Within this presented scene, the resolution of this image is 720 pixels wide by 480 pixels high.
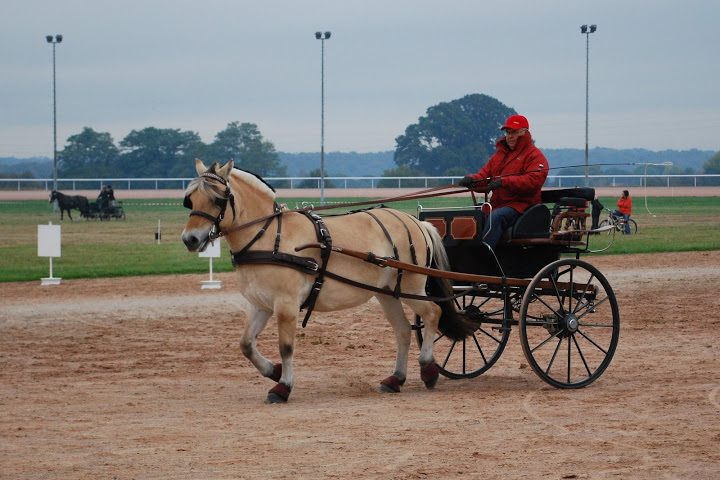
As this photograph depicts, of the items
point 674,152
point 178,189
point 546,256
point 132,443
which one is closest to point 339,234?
point 546,256

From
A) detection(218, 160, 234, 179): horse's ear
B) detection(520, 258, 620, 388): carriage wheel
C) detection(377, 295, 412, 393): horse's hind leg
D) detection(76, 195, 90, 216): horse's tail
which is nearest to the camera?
detection(218, 160, 234, 179): horse's ear

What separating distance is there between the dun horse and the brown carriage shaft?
0.38ft

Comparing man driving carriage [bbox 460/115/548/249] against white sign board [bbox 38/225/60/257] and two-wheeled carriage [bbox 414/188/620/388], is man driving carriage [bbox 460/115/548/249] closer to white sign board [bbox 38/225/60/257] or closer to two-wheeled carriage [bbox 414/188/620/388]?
two-wheeled carriage [bbox 414/188/620/388]

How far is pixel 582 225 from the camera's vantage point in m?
9.29

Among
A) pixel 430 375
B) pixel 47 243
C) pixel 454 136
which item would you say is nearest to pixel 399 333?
pixel 430 375

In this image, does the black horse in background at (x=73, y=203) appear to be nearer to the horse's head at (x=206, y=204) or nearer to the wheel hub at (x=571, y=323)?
the horse's head at (x=206, y=204)

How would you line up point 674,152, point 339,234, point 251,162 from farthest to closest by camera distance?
1. point 674,152
2. point 251,162
3. point 339,234

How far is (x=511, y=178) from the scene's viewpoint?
8938 mm

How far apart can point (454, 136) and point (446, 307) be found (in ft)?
180

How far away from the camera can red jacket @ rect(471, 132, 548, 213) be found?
8930mm

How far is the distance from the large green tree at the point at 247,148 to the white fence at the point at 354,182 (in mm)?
6059

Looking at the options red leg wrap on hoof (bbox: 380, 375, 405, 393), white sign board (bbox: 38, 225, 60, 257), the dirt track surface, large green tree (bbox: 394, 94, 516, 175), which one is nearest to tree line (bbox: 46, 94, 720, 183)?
large green tree (bbox: 394, 94, 516, 175)

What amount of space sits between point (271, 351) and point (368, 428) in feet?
16.0

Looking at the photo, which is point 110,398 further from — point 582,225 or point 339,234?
point 582,225
